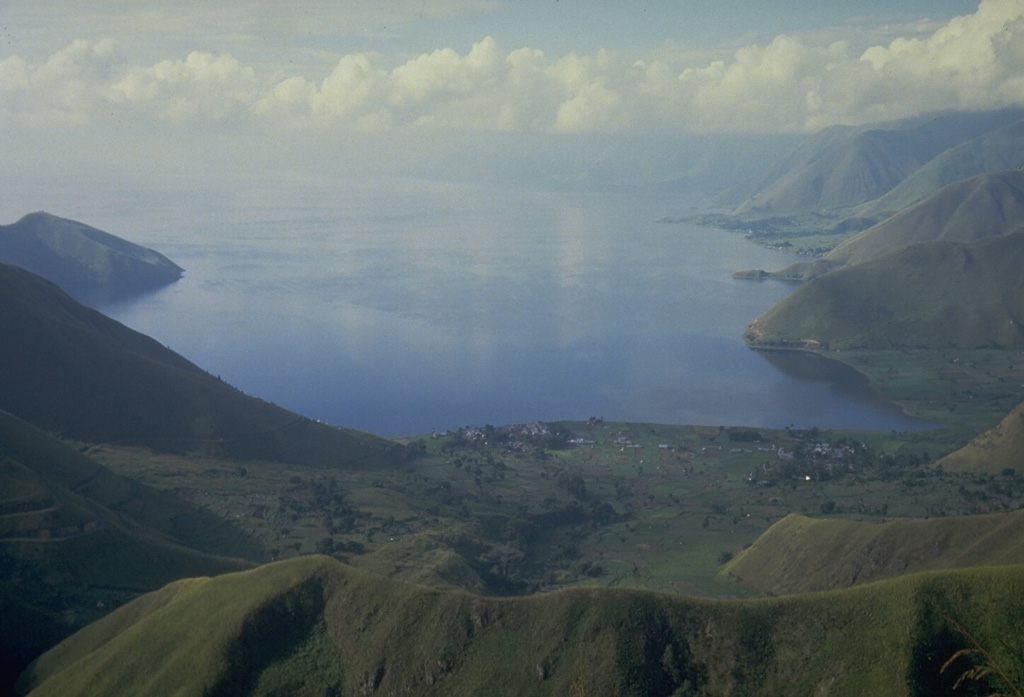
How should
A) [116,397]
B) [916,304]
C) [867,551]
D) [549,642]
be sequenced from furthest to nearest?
[916,304] → [116,397] → [867,551] → [549,642]

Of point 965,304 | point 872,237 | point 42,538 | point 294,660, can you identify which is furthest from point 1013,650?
point 872,237

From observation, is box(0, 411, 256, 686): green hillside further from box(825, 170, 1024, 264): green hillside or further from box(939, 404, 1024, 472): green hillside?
box(825, 170, 1024, 264): green hillside

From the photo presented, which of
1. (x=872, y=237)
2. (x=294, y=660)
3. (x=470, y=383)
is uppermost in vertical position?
(x=872, y=237)

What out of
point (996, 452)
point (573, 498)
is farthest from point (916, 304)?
point (573, 498)

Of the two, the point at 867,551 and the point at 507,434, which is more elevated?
the point at 507,434

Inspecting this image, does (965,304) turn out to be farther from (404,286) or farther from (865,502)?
(404,286)

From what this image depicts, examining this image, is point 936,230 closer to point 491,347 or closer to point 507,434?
point 491,347

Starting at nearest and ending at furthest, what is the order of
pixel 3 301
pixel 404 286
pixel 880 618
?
pixel 880 618
pixel 3 301
pixel 404 286
